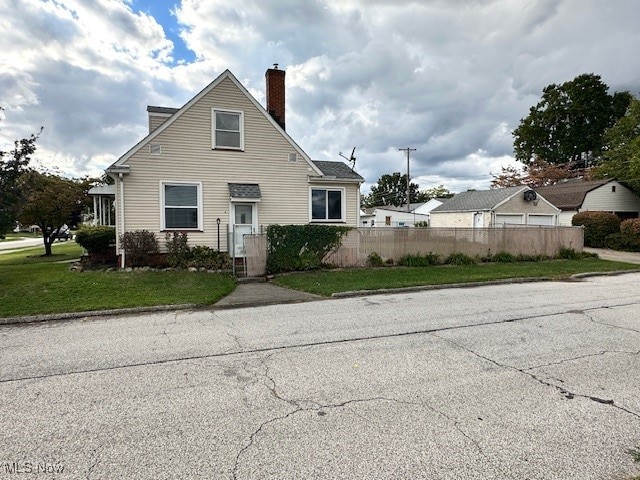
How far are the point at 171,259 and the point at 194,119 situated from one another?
5.44 meters

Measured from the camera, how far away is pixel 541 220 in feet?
83.1

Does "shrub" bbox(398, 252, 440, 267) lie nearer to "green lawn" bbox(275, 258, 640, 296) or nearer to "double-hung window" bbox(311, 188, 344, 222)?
"green lawn" bbox(275, 258, 640, 296)

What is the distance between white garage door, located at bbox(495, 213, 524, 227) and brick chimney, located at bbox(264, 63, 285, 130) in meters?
16.0

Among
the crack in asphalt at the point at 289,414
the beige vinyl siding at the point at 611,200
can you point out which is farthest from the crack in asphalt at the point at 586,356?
the beige vinyl siding at the point at 611,200

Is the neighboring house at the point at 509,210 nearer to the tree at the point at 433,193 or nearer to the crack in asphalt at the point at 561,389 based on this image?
the crack in asphalt at the point at 561,389

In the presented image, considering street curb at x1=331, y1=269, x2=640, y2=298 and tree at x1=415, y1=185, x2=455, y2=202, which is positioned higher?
tree at x1=415, y1=185, x2=455, y2=202

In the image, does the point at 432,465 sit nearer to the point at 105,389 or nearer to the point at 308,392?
the point at 308,392

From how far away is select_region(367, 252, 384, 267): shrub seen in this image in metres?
14.5

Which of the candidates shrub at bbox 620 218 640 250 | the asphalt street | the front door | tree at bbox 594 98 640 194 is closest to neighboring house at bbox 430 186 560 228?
shrub at bbox 620 218 640 250

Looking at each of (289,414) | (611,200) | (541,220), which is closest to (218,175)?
(289,414)

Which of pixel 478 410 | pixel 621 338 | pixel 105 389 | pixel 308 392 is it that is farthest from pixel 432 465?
pixel 621 338

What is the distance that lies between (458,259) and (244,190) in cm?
947

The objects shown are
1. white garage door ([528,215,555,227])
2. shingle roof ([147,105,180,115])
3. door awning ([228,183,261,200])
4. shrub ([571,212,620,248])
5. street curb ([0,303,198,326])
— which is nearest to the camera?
street curb ([0,303,198,326])

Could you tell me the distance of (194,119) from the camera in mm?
14227
